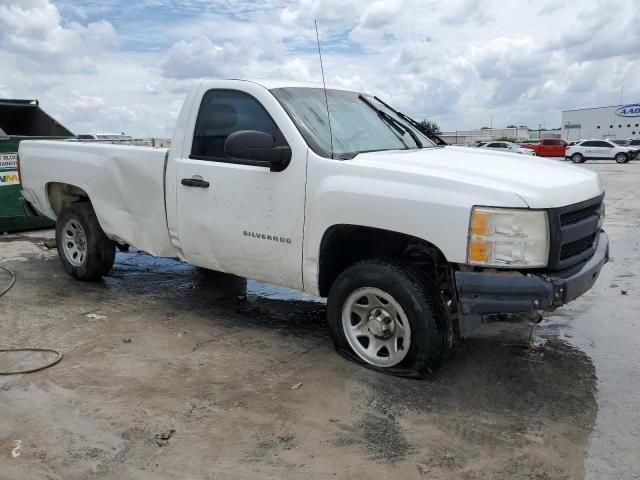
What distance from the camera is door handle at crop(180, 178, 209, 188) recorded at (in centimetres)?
470

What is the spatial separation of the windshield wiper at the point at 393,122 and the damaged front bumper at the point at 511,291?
179 centimetres

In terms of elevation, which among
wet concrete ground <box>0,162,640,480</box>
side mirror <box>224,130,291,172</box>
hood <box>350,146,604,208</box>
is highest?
side mirror <box>224,130,291,172</box>

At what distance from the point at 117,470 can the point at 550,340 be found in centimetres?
340

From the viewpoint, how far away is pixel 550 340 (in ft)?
15.7

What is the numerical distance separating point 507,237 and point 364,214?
902 millimetres

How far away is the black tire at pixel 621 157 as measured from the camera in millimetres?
36312

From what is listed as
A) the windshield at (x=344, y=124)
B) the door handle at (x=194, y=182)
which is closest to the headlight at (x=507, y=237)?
the windshield at (x=344, y=124)

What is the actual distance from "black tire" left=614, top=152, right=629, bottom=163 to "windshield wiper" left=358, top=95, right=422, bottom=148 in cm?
3605

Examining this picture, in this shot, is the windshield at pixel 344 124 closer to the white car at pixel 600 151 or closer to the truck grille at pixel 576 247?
the truck grille at pixel 576 247

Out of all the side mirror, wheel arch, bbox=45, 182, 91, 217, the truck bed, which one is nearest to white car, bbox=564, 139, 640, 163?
wheel arch, bbox=45, 182, 91, 217

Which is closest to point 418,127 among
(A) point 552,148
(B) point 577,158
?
(B) point 577,158

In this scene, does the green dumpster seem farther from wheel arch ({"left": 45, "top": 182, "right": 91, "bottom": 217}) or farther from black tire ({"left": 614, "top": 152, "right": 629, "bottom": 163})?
black tire ({"left": 614, "top": 152, "right": 629, "bottom": 163})

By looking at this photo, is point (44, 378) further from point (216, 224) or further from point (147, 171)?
point (147, 171)

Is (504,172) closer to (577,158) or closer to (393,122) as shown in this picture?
(393,122)
